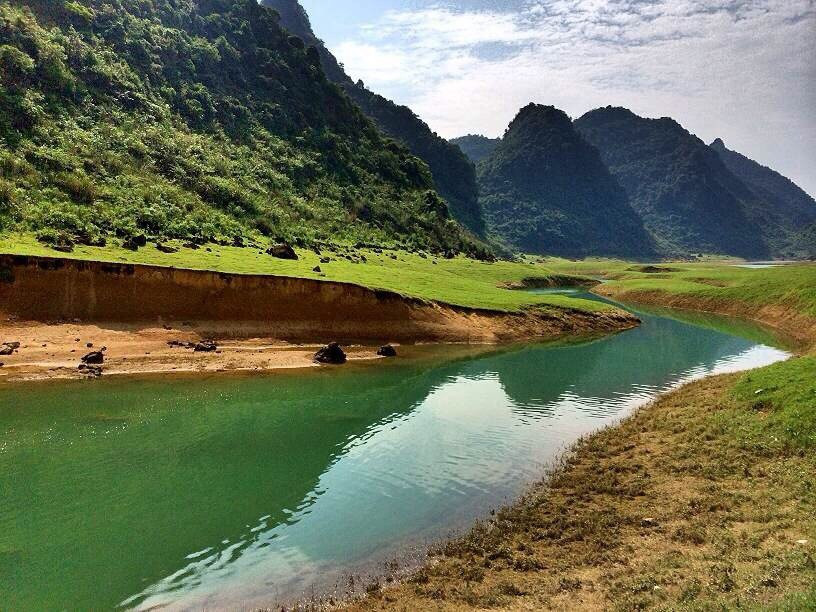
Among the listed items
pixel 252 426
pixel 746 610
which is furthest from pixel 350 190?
pixel 746 610

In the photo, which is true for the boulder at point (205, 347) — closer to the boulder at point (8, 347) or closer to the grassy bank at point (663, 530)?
Result: the boulder at point (8, 347)

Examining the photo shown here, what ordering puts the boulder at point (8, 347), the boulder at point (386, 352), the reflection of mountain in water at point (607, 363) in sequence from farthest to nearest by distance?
the boulder at point (386, 352) → the reflection of mountain in water at point (607, 363) → the boulder at point (8, 347)

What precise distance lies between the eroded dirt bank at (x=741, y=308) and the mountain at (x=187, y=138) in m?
40.4

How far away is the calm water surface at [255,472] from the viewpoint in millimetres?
12914

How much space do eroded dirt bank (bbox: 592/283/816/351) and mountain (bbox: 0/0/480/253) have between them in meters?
40.4

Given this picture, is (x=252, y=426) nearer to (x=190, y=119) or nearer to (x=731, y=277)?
(x=190, y=119)

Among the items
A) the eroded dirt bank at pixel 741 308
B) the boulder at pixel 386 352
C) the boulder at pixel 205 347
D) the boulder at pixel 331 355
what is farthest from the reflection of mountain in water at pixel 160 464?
the eroded dirt bank at pixel 741 308

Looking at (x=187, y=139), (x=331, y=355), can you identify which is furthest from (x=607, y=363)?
(x=187, y=139)

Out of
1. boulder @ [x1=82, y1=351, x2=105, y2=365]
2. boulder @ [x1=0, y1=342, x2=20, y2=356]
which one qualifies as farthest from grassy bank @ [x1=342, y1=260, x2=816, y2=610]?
Result: boulder @ [x1=0, y1=342, x2=20, y2=356]

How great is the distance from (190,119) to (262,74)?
34713 millimetres

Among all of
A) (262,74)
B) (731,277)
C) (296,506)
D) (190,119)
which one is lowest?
(296,506)

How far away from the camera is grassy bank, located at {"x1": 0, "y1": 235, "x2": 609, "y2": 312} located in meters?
41.9

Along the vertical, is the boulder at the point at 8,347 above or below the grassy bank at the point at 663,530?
above

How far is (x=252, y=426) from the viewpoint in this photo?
25.2m
